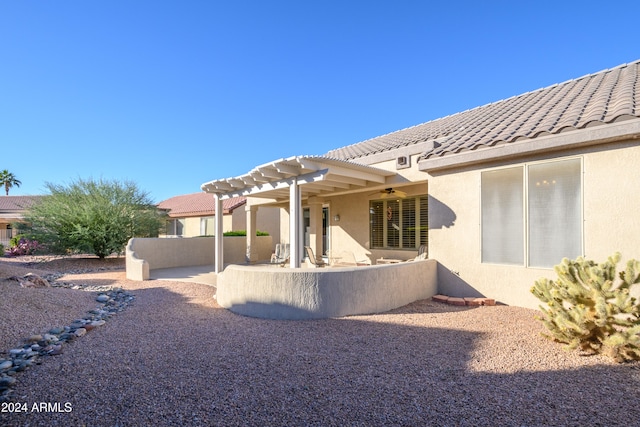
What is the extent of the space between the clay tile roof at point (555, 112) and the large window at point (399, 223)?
2.46 meters

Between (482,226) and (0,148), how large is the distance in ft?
64.7

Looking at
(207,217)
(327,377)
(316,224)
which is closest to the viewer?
(327,377)

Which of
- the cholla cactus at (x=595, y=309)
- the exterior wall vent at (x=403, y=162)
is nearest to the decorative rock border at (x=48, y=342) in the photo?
the cholla cactus at (x=595, y=309)

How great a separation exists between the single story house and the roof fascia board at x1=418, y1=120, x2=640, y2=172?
19.1 m

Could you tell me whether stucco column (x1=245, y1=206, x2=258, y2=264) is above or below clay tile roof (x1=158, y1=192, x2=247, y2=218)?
below

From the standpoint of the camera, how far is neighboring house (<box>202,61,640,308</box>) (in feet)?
20.2

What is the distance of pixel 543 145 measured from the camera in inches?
267

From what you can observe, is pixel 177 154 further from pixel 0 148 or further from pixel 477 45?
pixel 477 45

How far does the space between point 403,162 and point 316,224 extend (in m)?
6.24

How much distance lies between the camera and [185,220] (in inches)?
1188

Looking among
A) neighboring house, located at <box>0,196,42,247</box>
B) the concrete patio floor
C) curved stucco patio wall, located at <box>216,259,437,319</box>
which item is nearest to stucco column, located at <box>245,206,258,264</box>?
the concrete patio floor

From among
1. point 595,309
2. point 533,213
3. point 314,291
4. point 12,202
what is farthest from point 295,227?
→ point 12,202

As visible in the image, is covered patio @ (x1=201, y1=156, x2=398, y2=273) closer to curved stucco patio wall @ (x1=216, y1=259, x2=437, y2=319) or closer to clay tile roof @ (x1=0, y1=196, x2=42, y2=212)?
curved stucco patio wall @ (x1=216, y1=259, x2=437, y2=319)

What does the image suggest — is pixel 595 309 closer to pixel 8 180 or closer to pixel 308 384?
pixel 308 384
